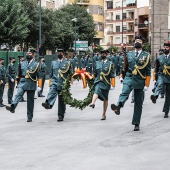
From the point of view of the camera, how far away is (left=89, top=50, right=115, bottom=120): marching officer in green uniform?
15211 mm

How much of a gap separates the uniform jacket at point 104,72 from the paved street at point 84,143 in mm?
942

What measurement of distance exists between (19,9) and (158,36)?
26354 millimetres

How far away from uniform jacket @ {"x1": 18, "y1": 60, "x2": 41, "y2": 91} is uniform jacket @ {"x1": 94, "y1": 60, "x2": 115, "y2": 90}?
1.58 m

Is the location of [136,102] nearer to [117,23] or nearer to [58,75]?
[58,75]

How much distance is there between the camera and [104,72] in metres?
15.4

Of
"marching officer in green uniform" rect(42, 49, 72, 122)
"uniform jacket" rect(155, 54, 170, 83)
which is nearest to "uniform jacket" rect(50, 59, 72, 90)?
"marching officer in green uniform" rect(42, 49, 72, 122)

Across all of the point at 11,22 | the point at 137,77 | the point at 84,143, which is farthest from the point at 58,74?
the point at 11,22

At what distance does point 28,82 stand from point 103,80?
1961 mm

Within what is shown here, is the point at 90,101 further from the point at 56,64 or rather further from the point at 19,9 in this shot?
the point at 19,9

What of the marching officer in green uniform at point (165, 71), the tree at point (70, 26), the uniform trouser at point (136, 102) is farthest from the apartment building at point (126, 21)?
the uniform trouser at point (136, 102)

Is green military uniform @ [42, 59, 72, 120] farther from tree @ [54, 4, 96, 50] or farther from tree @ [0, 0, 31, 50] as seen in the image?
tree @ [54, 4, 96, 50]

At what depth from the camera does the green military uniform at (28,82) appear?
15.2 meters

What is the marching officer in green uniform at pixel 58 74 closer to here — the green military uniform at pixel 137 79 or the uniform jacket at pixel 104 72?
the uniform jacket at pixel 104 72

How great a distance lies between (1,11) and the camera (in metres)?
42.1
